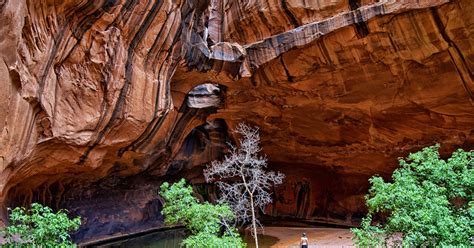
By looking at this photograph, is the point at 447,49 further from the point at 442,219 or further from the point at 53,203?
the point at 53,203

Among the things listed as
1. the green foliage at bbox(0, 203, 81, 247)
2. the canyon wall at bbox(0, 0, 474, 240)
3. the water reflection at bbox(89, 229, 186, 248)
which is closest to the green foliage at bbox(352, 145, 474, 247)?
the canyon wall at bbox(0, 0, 474, 240)

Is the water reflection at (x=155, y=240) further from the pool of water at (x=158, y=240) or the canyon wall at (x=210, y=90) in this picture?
the canyon wall at (x=210, y=90)

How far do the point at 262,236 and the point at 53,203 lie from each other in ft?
28.9

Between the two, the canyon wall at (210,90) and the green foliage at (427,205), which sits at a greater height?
the canyon wall at (210,90)

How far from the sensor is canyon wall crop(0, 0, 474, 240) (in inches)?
318

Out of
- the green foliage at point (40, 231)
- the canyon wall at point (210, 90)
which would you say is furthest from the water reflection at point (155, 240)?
the green foliage at point (40, 231)

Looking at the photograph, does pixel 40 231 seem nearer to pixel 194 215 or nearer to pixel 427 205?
pixel 194 215

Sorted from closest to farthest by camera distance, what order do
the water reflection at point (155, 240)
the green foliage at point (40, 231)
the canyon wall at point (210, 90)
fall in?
the green foliage at point (40, 231) → the canyon wall at point (210, 90) → the water reflection at point (155, 240)

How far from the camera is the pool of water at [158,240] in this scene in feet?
46.5

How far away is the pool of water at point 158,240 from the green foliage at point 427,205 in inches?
300

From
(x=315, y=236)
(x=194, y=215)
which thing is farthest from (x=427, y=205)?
(x=315, y=236)

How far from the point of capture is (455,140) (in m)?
12.5

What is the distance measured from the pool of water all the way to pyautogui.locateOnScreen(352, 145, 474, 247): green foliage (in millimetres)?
7614

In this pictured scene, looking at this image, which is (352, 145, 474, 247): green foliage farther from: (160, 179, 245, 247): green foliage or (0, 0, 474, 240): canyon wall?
(0, 0, 474, 240): canyon wall
